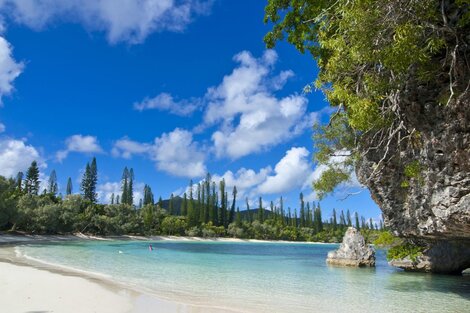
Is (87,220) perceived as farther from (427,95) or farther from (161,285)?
(427,95)

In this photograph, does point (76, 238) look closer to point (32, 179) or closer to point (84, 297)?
point (32, 179)

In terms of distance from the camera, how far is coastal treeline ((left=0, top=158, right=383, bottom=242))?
4997cm

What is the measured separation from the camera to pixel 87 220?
61156 mm

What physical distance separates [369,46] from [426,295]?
1189 cm

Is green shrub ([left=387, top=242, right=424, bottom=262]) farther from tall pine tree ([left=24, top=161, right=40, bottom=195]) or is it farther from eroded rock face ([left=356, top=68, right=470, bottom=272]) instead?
tall pine tree ([left=24, top=161, right=40, bottom=195])

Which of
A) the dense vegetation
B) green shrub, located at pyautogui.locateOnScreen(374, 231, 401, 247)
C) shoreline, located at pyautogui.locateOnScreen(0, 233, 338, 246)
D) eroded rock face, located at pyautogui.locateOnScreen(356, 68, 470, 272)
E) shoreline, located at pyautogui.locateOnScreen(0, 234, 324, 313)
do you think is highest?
the dense vegetation

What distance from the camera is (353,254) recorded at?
27641mm

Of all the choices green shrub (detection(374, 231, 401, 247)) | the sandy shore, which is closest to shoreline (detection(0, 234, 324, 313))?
the sandy shore

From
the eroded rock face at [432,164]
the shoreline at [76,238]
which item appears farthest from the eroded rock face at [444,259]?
the shoreline at [76,238]

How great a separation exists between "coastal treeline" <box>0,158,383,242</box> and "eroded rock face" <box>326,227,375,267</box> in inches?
115

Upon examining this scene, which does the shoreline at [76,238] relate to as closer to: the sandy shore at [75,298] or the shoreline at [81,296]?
the shoreline at [81,296]

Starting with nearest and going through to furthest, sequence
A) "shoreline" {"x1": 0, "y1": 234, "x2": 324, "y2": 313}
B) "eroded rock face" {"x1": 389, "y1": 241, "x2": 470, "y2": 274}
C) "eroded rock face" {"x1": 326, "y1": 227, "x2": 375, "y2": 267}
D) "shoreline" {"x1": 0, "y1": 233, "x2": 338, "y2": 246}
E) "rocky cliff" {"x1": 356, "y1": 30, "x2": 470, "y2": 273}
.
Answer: "rocky cliff" {"x1": 356, "y1": 30, "x2": 470, "y2": 273}, "shoreline" {"x1": 0, "y1": 234, "x2": 324, "y2": 313}, "eroded rock face" {"x1": 389, "y1": 241, "x2": 470, "y2": 274}, "eroded rock face" {"x1": 326, "y1": 227, "x2": 375, "y2": 267}, "shoreline" {"x1": 0, "y1": 233, "x2": 338, "y2": 246}

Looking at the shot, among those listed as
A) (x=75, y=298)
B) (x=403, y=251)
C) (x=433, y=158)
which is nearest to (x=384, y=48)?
(x=433, y=158)

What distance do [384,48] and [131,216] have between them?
6995 centimetres
